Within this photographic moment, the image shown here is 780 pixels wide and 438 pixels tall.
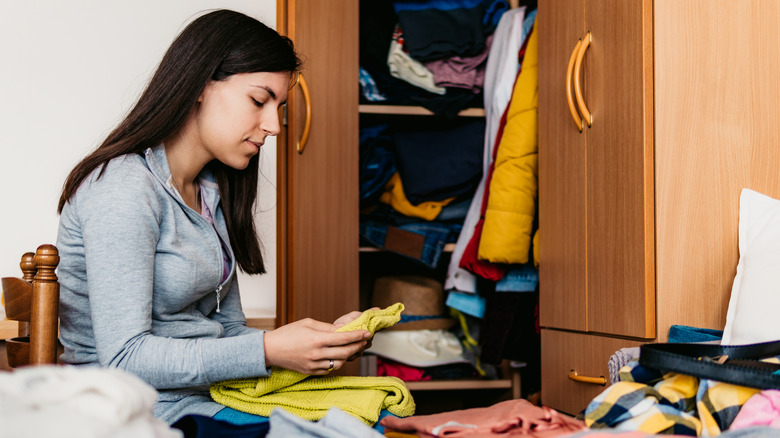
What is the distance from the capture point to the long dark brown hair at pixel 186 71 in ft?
3.98

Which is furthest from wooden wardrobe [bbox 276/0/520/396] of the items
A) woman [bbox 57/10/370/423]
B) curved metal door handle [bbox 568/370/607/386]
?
curved metal door handle [bbox 568/370/607/386]

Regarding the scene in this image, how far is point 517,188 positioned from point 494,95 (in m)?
0.39

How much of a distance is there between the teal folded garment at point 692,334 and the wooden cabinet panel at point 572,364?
10 centimetres

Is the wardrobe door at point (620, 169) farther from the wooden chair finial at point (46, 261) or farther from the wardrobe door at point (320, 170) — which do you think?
the wooden chair finial at point (46, 261)

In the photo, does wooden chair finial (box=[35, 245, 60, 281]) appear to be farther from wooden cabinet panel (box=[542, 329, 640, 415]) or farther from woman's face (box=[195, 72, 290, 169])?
wooden cabinet panel (box=[542, 329, 640, 415])

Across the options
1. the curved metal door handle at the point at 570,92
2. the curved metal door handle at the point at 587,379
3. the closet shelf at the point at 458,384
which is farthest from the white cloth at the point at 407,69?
the curved metal door handle at the point at 587,379

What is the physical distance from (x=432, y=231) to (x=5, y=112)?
1438 mm

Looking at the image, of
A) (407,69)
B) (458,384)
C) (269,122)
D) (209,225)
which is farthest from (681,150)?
(458,384)

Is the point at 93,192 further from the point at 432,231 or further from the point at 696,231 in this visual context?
the point at 432,231

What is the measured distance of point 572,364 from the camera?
169 cm

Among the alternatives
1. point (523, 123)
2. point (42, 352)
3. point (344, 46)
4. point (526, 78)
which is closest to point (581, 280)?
point (523, 123)

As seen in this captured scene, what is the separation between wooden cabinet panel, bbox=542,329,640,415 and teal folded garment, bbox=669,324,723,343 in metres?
0.10

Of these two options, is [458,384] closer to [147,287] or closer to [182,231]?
[182,231]

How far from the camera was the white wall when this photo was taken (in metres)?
2.22
